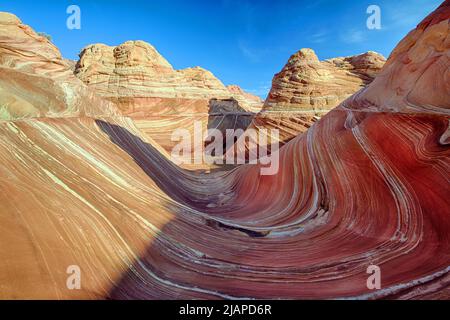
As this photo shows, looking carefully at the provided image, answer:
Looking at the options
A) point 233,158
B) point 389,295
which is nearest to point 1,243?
point 389,295

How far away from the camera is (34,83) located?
11.4 feet

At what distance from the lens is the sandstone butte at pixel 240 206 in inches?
62.4

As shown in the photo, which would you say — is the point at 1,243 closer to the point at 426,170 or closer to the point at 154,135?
the point at 426,170

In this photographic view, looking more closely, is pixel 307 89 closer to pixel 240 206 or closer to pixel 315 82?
pixel 315 82

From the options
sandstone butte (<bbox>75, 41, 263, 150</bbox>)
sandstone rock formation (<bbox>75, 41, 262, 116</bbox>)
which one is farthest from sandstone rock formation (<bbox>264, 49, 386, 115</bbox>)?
sandstone rock formation (<bbox>75, 41, 262, 116</bbox>)

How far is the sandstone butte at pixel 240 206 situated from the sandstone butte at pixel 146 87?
8.41 meters

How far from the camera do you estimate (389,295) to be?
1400mm

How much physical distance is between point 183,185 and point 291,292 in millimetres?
3372

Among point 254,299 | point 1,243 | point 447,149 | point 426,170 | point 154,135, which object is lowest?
point 254,299

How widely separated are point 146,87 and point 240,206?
12515 mm

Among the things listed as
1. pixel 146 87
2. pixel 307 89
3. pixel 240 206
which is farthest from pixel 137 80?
pixel 240 206

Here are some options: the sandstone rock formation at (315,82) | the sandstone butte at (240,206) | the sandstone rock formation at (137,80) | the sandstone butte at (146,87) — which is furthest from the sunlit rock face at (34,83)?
the sandstone rock formation at (137,80)

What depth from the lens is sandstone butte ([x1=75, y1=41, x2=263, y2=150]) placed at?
43.6 feet

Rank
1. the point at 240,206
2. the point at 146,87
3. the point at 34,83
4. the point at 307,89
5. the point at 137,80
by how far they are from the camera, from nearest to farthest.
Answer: the point at 34,83, the point at 240,206, the point at 307,89, the point at 146,87, the point at 137,80
